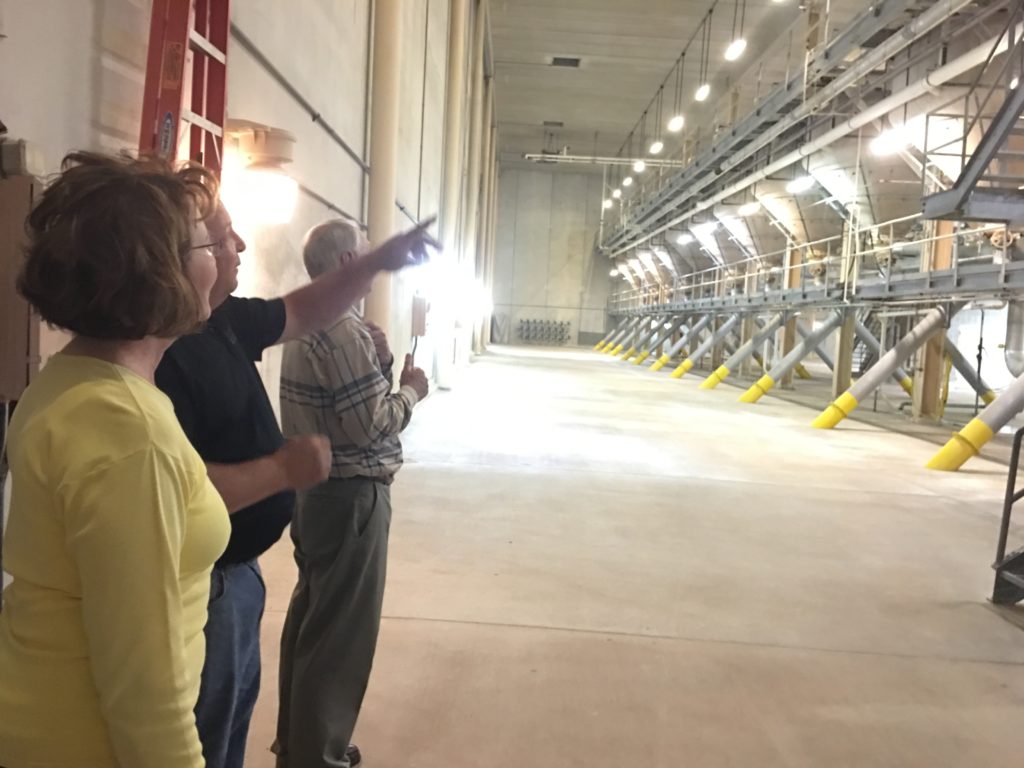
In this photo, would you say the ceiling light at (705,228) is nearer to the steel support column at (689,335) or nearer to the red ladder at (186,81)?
the steel support column at (689,335)

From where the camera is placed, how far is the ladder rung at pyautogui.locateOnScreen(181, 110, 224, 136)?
2760 mm

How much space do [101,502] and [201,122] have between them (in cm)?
238

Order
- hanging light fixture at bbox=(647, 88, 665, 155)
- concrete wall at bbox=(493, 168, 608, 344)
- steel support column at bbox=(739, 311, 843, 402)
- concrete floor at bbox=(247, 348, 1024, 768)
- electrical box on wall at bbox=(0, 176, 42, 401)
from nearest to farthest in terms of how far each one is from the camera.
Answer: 1. electrical box on wall at bbox=(0, 176, 42, 401)
2. concrete floor at bbox=(247, 348, 1024, 768)
3. steel support column at bbox=(739, 311, 843, 402)
4. hanging light fixture at bbox=(647, 88, 665, 155)
5. concrete wall at bbox=(493, 168, 608, 344)

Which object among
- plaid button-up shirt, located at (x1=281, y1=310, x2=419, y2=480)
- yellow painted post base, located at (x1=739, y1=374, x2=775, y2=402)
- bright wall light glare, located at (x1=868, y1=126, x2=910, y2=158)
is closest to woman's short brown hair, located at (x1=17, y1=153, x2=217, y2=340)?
plaid button-up shirt, located at (x1=281, y1=310, x2=419, y2=480)

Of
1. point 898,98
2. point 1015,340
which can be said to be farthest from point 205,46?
point 1015,340

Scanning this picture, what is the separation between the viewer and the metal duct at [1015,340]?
35.0 feet

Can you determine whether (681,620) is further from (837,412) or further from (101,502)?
(837,412)

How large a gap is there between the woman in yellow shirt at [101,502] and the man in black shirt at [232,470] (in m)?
0.27

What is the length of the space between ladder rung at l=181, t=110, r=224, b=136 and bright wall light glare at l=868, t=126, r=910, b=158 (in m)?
9.02

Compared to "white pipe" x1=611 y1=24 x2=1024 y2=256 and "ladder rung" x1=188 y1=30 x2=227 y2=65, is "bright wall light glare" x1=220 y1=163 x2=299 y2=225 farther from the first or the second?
"white pipe" x1=611 y1=24 x2=1024 y2=256

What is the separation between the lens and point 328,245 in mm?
2092

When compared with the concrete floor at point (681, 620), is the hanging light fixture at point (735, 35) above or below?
above

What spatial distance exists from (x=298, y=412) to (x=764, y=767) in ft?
6.06

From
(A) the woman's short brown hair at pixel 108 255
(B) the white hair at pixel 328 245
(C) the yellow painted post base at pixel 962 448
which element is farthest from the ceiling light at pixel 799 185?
(A) the woman's short brown hair at pixel 108 255
